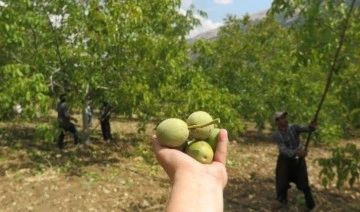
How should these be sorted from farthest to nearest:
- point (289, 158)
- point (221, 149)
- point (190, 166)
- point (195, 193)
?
point (289, 158) → point (221, 149) → point (190, 166) → point (195, 193)

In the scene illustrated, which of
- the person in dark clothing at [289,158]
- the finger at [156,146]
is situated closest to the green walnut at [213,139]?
the finger at [156,146]

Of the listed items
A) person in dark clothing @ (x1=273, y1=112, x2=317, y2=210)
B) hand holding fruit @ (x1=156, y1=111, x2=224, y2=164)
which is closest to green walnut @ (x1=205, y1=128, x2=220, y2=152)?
hand holding fruit @ (x1=156, y1=111, x2=224, y2=164)

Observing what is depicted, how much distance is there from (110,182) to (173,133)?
7.13 meters

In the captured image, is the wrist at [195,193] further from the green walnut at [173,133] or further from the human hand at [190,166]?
the green walnut at [173,133]

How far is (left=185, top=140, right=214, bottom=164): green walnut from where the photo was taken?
7.92 feet

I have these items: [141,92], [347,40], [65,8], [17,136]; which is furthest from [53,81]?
[347,40]

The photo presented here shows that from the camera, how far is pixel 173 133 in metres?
2.47

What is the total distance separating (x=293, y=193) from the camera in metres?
9.41

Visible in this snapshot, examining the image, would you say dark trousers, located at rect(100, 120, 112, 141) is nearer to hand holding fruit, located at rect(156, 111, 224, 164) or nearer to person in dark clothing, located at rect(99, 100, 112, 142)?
person in dark clothing, located at rect(99, 100, 112, 142)

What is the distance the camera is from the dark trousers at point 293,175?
8172mm

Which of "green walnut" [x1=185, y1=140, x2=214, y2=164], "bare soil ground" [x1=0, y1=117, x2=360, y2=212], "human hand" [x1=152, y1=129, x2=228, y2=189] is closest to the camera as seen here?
"human hand" [x1=152, y1=129, x2=228, y2=189]

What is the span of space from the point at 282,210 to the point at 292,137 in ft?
4.41

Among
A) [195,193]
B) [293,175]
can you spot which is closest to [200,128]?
[195,193]

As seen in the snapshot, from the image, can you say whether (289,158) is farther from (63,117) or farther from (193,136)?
(63,117)
